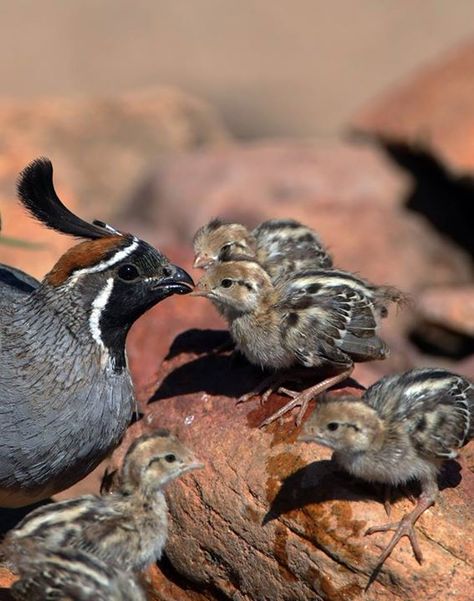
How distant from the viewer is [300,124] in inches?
910

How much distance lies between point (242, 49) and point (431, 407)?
18.8 meters

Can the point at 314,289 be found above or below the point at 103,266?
above

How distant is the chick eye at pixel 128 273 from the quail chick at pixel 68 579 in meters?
1.87

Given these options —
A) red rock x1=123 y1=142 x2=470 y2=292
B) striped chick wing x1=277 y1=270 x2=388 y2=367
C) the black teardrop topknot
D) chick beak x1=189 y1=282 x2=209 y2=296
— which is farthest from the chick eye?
red rock x1=123 y1=142 x2=470 y2=292

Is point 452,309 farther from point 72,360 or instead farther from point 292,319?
point 72,360

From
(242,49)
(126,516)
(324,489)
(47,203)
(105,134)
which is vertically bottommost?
(126,516)

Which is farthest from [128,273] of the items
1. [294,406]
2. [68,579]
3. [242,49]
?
[242,49]

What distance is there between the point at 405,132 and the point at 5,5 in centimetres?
1232

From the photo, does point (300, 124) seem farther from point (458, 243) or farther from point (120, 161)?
point (458, 243)

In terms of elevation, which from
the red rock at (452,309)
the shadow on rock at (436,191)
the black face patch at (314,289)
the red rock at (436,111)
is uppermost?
the red rock at (436,111)

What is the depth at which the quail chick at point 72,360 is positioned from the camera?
7621 mm

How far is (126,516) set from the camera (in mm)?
6840

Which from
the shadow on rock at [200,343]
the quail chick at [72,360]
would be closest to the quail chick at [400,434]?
the quail chick at [72,360]

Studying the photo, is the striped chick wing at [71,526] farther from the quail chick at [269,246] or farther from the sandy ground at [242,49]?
the sandy ground at [242,49]
